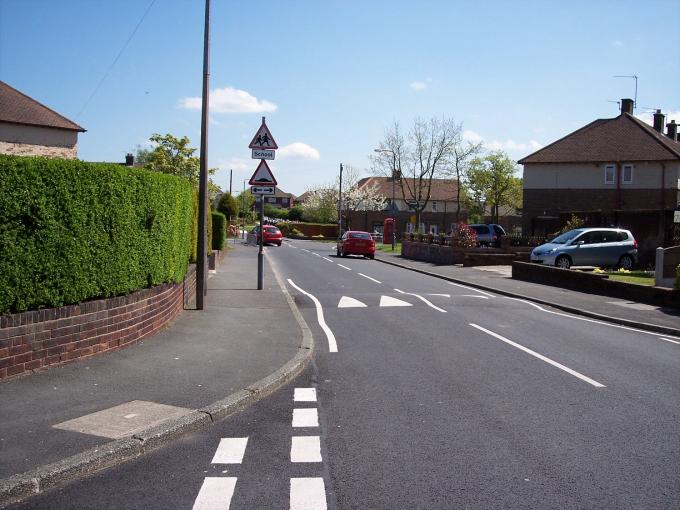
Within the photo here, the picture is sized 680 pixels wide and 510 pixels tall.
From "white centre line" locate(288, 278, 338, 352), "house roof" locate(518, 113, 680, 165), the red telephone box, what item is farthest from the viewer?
the red telephone box

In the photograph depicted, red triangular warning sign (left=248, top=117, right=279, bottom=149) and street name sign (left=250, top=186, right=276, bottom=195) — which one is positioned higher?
red triangular warning sign (left=248, top=117, right=279, bottom=149)

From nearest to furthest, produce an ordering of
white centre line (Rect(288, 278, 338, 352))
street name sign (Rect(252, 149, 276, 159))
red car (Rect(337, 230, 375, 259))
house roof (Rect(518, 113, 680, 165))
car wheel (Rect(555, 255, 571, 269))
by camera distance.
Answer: white centre line (Rect(288, 278, 338, 352)) → street name sign (Rect(252, 149, 276, 159)) → car wheel (Rect(555, 255, 571, 269)) → red car (Rect(337, 230, 375, 259)) → house roof (Rect(518, 113, 680, 165))

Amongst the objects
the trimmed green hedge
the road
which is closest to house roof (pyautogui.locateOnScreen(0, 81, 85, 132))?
the trimmed green hedge

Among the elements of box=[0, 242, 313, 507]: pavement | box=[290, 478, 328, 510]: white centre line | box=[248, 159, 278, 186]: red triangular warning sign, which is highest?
box=[248, 159, 278, 186]: red triangular warning sign

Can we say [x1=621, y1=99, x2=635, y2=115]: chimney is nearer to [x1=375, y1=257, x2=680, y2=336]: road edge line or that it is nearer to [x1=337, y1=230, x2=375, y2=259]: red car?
[x1=337, y1=230, x2=375, y2=259]: red car

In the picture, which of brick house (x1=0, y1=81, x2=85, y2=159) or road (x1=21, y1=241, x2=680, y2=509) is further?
brick house (x1=0, y1=81, x2=85, y2=159)

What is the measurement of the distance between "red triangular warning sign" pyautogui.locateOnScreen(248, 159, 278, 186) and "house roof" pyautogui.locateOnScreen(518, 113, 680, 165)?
34.6m

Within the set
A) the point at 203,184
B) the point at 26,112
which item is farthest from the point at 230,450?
the point at 26,112

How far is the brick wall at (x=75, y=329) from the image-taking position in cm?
709

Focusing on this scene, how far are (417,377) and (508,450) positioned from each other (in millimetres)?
2803

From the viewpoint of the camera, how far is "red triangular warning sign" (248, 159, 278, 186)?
1784 cm

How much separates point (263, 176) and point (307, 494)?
45.5 ft

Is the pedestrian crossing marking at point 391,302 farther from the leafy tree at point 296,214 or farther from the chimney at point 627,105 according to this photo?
the leafy tree at point 296,214

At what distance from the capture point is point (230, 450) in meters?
5.55
